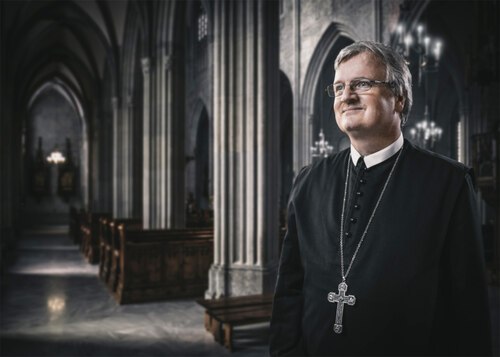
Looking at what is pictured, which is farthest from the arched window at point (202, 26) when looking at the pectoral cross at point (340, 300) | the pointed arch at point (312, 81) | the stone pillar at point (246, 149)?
the pectoral cross at point (340, 300)

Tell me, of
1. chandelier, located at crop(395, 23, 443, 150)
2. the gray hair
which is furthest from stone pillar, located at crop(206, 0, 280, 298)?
the gray hair

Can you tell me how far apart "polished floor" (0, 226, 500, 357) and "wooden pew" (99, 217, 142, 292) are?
0.69ft

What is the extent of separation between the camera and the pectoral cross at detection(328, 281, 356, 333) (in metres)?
1.62

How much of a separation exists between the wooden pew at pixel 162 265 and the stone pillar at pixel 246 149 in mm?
934

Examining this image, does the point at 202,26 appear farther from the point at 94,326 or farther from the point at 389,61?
the point at 389,61

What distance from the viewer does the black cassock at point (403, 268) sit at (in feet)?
4.88

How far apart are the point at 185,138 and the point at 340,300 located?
35.1ft

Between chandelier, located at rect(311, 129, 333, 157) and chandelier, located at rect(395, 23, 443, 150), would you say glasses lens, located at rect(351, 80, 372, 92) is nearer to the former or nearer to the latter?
chandelier, located at rect(395, 23, 443, 150)

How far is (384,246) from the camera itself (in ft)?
5.18

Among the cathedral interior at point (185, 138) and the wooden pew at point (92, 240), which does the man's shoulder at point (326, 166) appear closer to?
the cathedral interior at point (185, 138)

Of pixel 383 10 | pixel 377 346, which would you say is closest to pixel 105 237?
pixel 377 346

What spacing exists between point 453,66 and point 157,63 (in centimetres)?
1183

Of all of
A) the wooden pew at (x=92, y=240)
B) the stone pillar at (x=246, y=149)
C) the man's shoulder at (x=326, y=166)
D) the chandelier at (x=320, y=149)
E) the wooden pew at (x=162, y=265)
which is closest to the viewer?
the man's shoulder at (x=326, y=166)

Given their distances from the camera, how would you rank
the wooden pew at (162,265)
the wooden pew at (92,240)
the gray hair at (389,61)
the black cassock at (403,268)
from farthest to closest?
the wooden pew at (92,240) < the wooden pew at (162,265) < the gray hair at (389,61) < the black cassock at (403,268)
